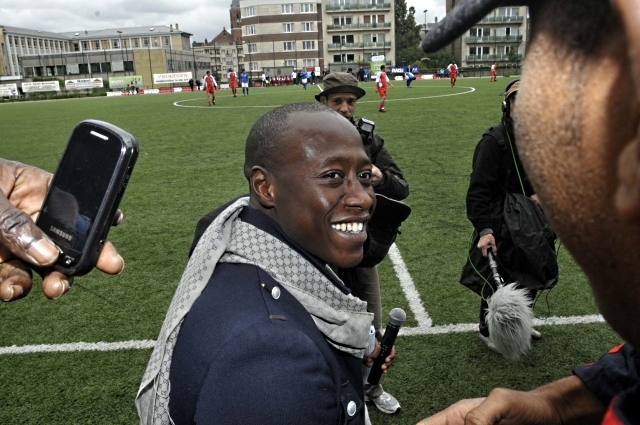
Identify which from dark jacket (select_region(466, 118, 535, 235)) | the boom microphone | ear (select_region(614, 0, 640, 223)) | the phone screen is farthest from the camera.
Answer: dark jacket (select_region(466, 118, 535, 235))

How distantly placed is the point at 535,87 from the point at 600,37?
0.29ft

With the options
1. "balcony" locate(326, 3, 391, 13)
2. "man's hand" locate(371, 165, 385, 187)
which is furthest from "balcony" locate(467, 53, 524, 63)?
"man's hand" locate(371, 165, 385, 187)

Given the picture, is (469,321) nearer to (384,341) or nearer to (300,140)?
(384,341)

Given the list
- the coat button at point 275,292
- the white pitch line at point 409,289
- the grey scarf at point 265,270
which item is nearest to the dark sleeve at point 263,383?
the coat button at point 275,292

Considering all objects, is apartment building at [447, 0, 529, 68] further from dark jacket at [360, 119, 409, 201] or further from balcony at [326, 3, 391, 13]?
dark jacket at [360, 119, 409, 201]

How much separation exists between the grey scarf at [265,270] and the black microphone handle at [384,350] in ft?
3.33

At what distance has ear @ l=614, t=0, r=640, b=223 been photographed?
0.57m

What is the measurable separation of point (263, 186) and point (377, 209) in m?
1.54

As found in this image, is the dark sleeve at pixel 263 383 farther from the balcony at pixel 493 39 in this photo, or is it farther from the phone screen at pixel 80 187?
the balcony at pixel 493 39

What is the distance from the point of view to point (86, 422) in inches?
149

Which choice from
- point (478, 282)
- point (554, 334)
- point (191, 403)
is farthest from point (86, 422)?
point (554, 334)

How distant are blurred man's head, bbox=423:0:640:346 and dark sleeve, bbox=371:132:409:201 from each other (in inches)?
132

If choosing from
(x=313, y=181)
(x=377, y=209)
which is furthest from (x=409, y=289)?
(x=313, y=181)

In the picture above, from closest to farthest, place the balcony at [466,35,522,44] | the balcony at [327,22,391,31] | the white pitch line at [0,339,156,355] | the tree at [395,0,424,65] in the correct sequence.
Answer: the white pitch line at [0,339,156,355] → the balcony at [466,35,522,44] → the balcony at [327,22,391,31] → the tree at [395,0,424,65]
